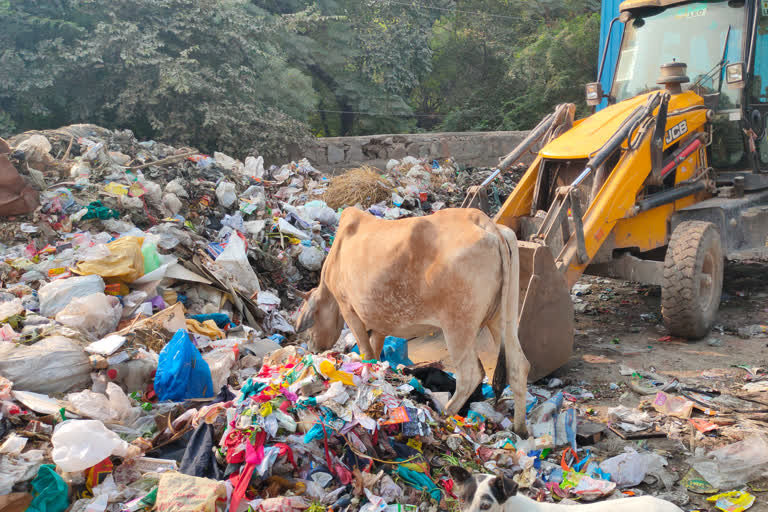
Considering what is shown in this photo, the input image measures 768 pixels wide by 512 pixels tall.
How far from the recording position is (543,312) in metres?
5.04

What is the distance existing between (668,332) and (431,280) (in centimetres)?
315

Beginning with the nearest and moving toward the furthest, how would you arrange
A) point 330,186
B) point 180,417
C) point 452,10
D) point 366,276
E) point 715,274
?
point 180,417, point 366,276, point 715,274, point 330,186, point 452,10

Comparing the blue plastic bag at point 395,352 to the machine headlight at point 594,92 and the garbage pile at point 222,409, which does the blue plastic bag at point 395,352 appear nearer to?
the garbage pile at point 222,409

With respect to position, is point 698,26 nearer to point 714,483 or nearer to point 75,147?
point 714,483

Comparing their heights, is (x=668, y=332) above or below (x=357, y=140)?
below

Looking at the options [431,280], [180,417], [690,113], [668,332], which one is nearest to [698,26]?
[690,113]

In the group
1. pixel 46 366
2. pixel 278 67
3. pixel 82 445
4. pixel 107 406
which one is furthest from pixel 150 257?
pixel 278 67

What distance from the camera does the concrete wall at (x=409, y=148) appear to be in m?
12.1

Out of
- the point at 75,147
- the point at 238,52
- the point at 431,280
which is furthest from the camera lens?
the point at 238,52

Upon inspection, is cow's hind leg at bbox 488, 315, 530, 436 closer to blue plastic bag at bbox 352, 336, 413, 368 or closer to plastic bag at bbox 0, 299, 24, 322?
blue plastic bag at bbox 352, 336, 413, 368

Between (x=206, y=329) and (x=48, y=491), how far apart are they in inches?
96.0

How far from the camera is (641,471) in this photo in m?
3.83

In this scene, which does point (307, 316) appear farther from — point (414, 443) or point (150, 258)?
point (150, 258)

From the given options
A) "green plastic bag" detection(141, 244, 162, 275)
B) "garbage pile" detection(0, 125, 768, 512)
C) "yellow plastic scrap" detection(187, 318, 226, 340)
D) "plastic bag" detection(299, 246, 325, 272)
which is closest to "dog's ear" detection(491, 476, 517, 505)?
"garbage pile" detection(0, 125, 768, 512)
